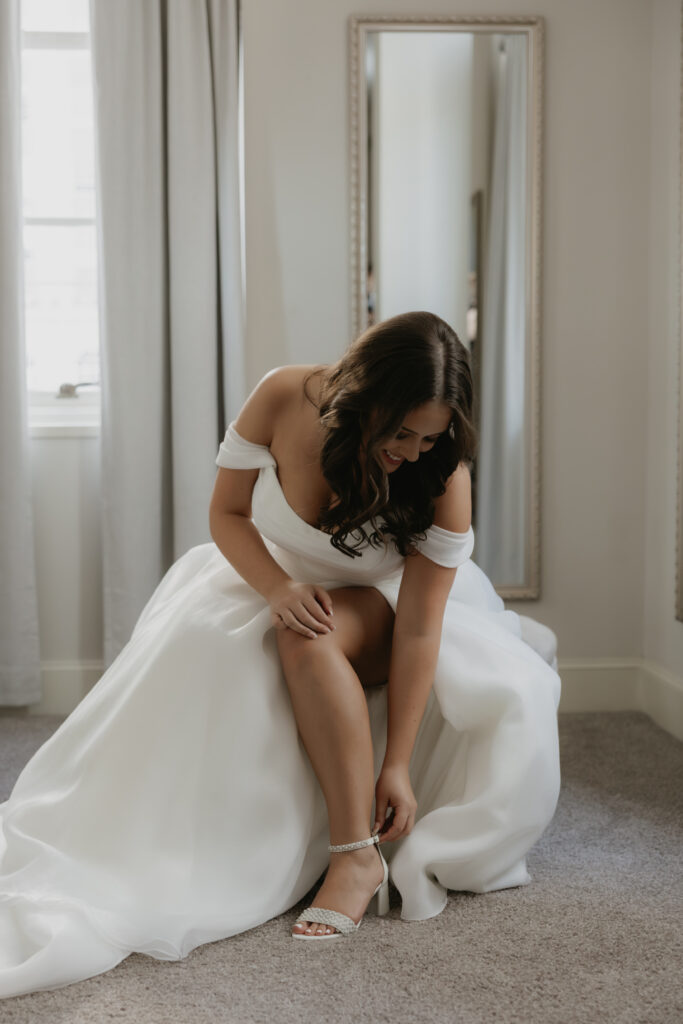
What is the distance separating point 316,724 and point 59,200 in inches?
90.2

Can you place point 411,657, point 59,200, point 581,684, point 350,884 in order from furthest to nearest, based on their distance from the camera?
1. point 59,200
2. point 581,684
3. point 411,657
4. point 350,884

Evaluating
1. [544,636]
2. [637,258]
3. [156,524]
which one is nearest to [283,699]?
[544,636]

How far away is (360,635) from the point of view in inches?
70.2

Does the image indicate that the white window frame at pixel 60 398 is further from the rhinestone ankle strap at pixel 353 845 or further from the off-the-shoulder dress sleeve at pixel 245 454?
the rhinestone ankle strap at pixel 353 845

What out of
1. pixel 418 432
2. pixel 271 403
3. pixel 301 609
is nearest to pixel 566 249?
pixel 271 403

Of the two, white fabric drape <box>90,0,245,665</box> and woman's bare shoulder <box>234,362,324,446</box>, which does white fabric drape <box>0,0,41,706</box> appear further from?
woman's bare shoulder <box>234,362,324,446</box>

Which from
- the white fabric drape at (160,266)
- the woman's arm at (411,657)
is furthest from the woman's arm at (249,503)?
the white fabric drape at (160,266)

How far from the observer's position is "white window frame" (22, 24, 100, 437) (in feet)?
10.5

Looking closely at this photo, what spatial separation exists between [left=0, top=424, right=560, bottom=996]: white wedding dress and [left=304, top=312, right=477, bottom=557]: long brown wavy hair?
6 cm

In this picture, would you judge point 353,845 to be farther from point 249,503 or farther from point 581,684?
point 581,684

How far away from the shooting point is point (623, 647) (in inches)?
125

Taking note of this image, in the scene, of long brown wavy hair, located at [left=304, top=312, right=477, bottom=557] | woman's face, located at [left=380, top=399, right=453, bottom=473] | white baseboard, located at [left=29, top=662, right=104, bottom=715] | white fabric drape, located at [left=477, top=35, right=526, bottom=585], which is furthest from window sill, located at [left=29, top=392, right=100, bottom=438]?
woman's face, located at [left=380, top=399, right=453, bottom=473]

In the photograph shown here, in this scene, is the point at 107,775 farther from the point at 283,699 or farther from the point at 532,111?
the point at 532,111

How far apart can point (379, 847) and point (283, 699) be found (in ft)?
1.09
